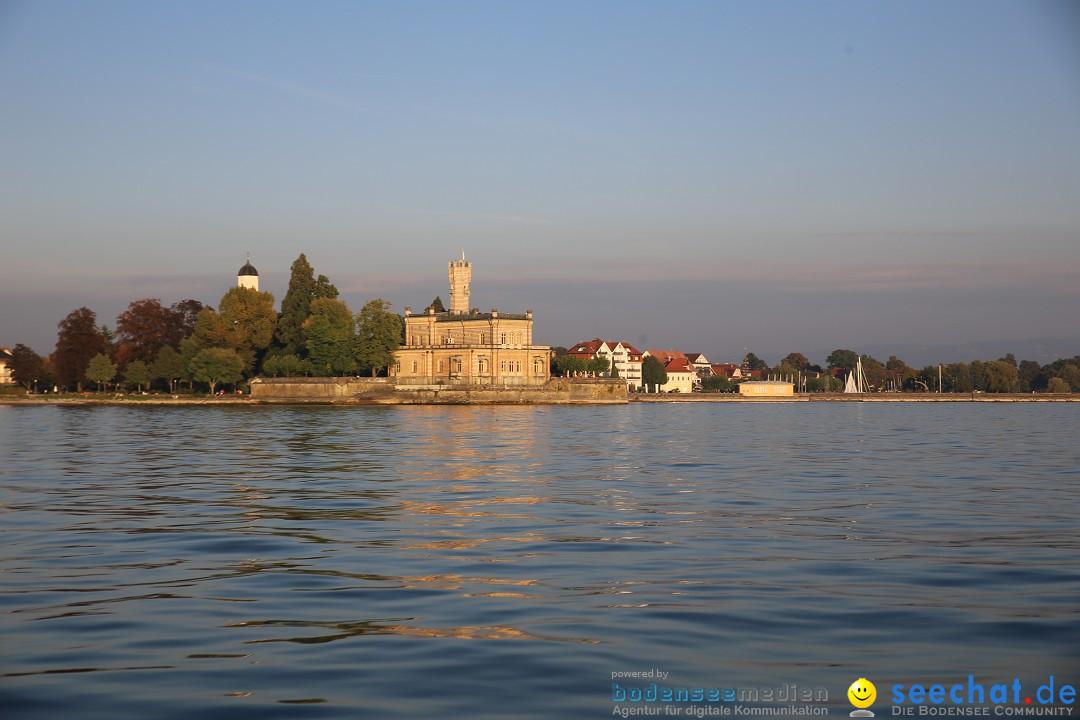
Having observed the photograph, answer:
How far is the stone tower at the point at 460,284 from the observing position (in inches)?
4786

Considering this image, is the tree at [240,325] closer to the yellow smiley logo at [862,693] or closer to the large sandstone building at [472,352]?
the large sandstone building at [472,352]

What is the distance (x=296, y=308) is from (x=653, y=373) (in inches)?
2757

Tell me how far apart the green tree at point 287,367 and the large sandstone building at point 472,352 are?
9.08 metres

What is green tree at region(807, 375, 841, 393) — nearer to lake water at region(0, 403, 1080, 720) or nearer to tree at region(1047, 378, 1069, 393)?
tree at region(1047, 378, 1069, 393)

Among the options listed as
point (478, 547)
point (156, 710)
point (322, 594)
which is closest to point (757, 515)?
point (478, 547)

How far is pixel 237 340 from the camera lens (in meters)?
108

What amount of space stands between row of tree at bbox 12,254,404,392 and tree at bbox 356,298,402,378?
10 centimetres

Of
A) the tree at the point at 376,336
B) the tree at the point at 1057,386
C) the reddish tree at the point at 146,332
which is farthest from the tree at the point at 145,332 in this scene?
the tree at the point at 1057,386

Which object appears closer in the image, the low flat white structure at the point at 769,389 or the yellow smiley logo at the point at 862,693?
the yellow smiley logo at the point at 862,693

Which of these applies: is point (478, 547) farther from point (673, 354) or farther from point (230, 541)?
point (673, 354)

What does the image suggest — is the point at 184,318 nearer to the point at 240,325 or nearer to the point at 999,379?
the point at 240,325

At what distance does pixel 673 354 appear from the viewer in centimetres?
19525

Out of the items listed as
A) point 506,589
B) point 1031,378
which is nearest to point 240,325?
point 506,589

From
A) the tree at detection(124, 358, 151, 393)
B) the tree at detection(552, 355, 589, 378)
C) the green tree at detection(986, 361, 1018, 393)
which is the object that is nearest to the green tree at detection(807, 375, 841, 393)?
the green tree at detection(986, 361, 1018, 393)
